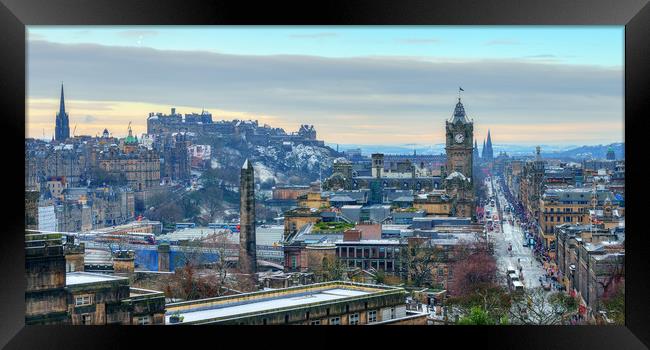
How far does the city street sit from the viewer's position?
566 inches

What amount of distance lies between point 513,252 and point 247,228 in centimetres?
481

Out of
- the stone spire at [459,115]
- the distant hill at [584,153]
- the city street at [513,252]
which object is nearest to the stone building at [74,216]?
the city street at [513,252]

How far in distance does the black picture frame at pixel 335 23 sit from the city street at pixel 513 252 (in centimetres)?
943

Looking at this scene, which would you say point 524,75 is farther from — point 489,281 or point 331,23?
point 331,23

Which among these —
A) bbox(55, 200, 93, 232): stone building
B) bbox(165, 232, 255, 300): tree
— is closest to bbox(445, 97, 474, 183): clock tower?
bbox(165, 232, 255, 300): tree

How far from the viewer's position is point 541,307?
10.6 m

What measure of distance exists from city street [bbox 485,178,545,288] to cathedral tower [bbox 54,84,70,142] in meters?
10.8

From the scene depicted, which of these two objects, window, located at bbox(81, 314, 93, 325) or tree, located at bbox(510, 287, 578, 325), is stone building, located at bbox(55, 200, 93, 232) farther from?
window, located at bbox(81, 314, 93, 325)

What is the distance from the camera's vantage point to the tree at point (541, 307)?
988 cm

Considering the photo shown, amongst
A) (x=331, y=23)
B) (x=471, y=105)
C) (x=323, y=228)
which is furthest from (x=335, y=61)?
(x=331, y=23)

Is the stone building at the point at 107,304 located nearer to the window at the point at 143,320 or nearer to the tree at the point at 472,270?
the window at the point at 143,320

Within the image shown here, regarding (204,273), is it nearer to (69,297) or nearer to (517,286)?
(517,286)

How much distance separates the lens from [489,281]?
1333cm

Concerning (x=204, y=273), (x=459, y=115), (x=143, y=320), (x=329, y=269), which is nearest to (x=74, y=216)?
(x=204, y=273)
